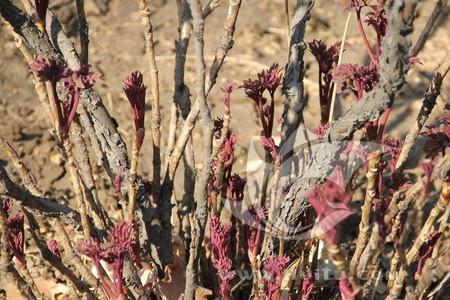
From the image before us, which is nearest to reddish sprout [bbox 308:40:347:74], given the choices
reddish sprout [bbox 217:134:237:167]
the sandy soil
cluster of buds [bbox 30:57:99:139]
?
reddish sprout [bbox 217:134:237:167]

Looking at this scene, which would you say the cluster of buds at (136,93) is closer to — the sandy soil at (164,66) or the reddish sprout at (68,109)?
the reddish sprout at (68,109)

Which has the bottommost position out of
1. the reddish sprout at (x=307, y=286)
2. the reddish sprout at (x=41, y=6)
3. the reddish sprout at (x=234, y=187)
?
the reddish sprout at (x=307, y=286)

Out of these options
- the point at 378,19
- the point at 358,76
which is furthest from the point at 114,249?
the point at 378,19

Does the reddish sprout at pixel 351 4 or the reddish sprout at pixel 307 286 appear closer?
the reddish sprout at pixel 351 4

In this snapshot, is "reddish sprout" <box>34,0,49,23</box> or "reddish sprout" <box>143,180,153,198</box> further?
"reddish sprout" <box>143,180,153,198</box>

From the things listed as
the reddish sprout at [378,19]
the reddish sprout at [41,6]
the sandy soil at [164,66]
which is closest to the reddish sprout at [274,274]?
the reddish sprout at [378,19]

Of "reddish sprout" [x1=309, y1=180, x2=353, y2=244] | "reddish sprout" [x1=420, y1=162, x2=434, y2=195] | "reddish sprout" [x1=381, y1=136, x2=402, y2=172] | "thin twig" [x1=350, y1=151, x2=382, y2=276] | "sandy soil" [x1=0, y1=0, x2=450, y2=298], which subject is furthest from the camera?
"sandy soil" [x1=0, y1=0, x2=450, y2=298]

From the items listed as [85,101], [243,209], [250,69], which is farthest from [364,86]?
[250,69]

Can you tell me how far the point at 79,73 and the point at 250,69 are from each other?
7.88 ft

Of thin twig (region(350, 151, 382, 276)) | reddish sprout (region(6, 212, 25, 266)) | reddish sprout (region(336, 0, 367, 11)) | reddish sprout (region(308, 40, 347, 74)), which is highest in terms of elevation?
reddish sprout (region(308, 40, 347, 74))

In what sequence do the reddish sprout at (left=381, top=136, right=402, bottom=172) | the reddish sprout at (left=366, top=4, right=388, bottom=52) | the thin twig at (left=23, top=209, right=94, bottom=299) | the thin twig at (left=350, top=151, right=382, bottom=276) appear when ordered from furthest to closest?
the reddish sprout at (left=381, top=136, right=402, bottom=172) → the thin twig at (left=23, top=209, right=94, bottom=299) → the reddish sprout at (left=366, top=4, right=388, bottom=52) → the thin twig at (left=350, top=151, right=382, bottom=276)

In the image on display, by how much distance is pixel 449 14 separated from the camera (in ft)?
13.1

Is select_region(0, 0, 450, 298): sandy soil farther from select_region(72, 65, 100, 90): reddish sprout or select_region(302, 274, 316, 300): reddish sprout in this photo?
select_region(72, 65, 100, 90): reddish sprout

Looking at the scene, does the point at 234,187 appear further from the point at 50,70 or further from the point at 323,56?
the point at 50,70
